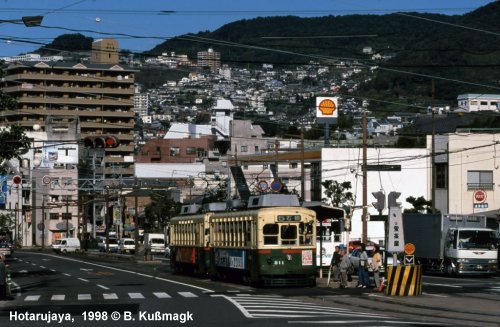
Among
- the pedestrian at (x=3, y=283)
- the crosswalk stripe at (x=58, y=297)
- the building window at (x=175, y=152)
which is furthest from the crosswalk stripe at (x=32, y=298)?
the building window at (x=175, y=152)

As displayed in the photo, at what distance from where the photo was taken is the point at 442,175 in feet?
284

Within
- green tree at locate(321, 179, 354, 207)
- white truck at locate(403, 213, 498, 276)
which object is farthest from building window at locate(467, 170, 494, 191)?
white truck at locate(403, 213, 498, 276)

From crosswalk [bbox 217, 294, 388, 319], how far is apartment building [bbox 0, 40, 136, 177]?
143 meters

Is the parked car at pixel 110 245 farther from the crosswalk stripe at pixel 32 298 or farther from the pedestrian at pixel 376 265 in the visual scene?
the crosswalk stripe at pixel 32 298

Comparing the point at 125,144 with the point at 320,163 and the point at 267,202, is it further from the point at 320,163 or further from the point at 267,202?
the point at 267,202

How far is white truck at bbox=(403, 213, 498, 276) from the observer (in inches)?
2106

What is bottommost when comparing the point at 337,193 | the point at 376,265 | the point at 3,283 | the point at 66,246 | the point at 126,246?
the point at 66,246

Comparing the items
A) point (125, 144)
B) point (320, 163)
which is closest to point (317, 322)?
point (320, 163)

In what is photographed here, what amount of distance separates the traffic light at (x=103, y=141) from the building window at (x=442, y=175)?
47.7m

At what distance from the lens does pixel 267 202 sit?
135 ft

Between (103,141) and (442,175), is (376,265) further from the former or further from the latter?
(442,175)

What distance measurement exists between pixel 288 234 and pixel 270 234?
802 mm

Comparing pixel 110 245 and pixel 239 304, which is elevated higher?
pixel 239 304

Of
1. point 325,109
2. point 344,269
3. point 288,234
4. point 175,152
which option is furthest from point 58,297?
point 175,152
